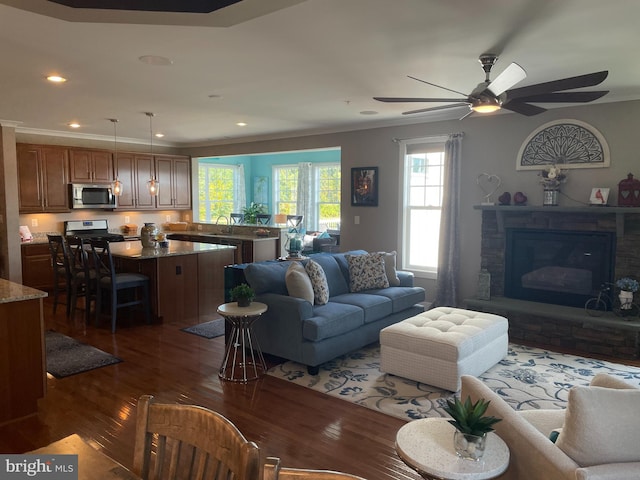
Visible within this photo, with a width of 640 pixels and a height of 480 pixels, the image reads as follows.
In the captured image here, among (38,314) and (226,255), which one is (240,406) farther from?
(226,255)

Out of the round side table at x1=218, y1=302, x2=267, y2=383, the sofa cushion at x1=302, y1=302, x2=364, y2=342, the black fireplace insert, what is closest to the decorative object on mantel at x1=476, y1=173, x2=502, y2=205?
the black fireplace insert

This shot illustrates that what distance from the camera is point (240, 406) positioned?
3467mm

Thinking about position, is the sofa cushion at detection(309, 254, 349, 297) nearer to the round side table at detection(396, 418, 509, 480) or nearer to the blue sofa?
the blue sofa

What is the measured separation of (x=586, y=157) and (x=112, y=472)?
5.41m

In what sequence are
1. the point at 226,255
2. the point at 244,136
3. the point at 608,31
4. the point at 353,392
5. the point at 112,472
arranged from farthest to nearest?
the point at 244,136 → the point at 226,255 → the point at 353,392 → the point at 608,31 → the point at 112,472

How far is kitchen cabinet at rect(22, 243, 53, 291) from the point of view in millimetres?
7008

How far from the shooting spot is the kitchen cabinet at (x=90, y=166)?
25.1 feet

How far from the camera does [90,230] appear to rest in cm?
812

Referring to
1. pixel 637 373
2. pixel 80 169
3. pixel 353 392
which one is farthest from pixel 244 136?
pixel 637 373

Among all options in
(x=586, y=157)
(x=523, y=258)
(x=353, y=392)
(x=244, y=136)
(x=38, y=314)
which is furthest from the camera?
(x=244, y=136)

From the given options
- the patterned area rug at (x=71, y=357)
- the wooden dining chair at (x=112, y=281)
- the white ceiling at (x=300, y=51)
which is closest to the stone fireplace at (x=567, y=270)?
the white ceiling at (x=300, y=51)

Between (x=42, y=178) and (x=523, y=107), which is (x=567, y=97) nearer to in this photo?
(x=523, y=107)

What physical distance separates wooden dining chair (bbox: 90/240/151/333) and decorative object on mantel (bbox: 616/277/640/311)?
208 inches

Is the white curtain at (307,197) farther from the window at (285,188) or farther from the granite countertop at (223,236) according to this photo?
the granite countertop at (223,236)
